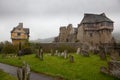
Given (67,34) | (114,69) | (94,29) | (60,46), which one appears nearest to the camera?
(114,69)

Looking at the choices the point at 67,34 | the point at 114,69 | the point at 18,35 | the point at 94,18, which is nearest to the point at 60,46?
the point at 94,18

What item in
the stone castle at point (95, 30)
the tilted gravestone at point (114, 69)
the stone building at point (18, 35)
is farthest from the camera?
the stone building at point (18, 35)

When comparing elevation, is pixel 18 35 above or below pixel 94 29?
below

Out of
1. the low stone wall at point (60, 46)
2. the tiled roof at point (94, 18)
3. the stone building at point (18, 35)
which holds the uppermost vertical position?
the tiled roof at point (94, 18)

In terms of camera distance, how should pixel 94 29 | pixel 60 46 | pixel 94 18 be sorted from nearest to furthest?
pixel 60 46 < pixel 94 29 < pixel 94 18

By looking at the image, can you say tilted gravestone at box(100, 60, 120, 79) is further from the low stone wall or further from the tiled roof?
the tiled roof

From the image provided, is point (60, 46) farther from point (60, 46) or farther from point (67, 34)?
point (67, 34)

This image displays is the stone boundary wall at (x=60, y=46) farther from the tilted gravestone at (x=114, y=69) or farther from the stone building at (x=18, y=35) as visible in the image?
the tilted gravestone at (x=114, y=69)

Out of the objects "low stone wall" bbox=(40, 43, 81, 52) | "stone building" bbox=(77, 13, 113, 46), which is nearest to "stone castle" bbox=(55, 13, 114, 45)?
"stone building" bbox=(77, 13, 113, 46)

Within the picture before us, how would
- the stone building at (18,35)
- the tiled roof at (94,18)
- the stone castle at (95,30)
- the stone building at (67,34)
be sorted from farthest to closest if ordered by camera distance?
the stone building at (67,34)
the stone building at (18,35)
the tiled roof at (94,18)
the stone castle at (95,30)

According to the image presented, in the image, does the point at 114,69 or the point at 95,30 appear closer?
the point at 114,69

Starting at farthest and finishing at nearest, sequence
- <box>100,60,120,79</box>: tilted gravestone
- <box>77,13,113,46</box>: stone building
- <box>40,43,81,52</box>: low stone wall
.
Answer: <box>77,13,113,46</box>: stone building
<box>40,43,81,52</box>: low stone wall
<box>100,60,120,79</box>: tilted gravestone

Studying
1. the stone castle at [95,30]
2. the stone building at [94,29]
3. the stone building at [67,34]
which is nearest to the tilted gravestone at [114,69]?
the stone castle at [95,30]

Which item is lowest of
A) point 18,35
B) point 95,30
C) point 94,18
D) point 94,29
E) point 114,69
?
point 114,69
